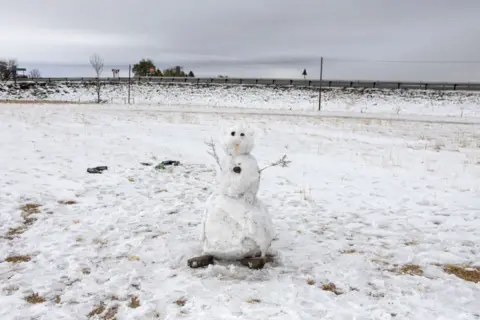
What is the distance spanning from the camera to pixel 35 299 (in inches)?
150

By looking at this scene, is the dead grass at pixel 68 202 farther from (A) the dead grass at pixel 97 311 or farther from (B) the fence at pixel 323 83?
(B) the fence at pixel 323 83

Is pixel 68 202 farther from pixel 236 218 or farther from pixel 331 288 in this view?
pixel 331 288

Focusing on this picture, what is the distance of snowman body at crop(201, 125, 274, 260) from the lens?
14.8 ft

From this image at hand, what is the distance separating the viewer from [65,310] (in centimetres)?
366

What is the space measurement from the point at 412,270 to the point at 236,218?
7.29ft

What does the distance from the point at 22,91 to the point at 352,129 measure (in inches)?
1554

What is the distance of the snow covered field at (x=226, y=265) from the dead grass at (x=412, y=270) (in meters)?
0.03

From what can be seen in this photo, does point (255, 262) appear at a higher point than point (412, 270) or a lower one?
higher

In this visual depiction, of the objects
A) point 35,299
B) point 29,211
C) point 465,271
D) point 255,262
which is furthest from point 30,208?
point 465,271

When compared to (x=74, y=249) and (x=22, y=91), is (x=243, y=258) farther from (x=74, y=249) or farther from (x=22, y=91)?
(x=22, y=91)

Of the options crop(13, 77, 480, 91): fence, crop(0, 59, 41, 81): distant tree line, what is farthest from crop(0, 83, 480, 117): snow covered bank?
crop(0, 59, 41, 81): distant tree line

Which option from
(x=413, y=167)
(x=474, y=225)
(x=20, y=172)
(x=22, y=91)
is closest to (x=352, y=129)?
(x=413, y=167)

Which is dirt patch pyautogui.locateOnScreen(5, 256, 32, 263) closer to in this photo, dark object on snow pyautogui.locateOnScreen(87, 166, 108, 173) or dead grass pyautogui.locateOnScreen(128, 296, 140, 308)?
dead grass pyautogui.locateOnScreen(128, 296, 140, 308)

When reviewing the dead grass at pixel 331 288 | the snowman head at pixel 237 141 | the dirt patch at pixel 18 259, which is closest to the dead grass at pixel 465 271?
the dead grass at pixel 331 288
